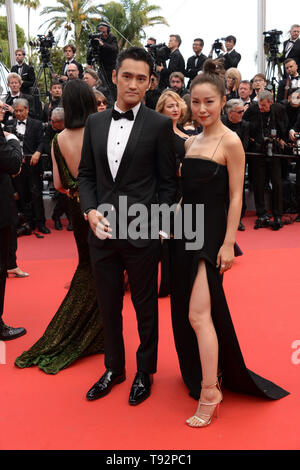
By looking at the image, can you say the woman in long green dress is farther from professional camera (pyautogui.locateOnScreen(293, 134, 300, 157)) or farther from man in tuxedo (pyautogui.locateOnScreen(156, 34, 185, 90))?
man in tuxedo (pyautogui.locateOnScreen(156, 34, 185, 90))

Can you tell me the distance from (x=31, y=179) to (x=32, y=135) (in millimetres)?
581

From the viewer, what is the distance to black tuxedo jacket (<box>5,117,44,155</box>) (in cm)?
638

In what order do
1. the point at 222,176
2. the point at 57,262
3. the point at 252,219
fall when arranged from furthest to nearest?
the point at 252,219
the point at 57,262
the point at 222,176

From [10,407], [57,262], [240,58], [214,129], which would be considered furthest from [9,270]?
[240,58]

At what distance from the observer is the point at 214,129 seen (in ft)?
6.98

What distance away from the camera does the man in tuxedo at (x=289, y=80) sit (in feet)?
24.3

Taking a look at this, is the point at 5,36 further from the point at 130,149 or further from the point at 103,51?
the point at 130,149

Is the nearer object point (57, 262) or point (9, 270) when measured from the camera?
point (9, 270)

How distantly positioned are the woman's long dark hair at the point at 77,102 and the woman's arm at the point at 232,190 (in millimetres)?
923

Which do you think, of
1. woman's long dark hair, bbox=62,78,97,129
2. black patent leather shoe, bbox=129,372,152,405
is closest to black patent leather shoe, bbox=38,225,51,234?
woman's long dark hair, bbox=62,78,97,129

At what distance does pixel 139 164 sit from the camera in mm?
2115

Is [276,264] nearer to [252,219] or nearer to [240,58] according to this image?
[252,219]

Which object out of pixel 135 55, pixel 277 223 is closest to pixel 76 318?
pixel 135 55
